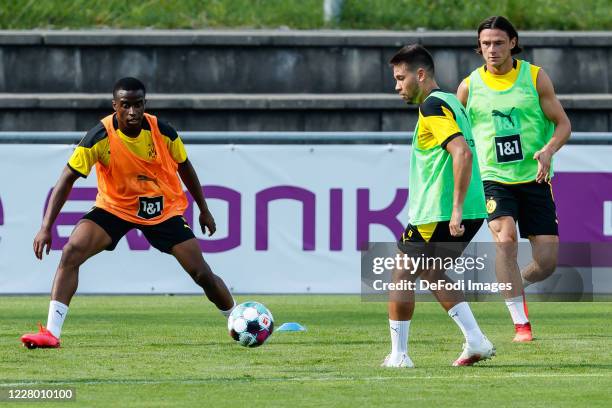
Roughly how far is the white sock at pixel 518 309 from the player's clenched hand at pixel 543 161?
2.98 ft

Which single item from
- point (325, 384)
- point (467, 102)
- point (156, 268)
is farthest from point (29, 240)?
point (325, 384)

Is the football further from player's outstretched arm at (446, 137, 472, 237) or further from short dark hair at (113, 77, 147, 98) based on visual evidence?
player's outstretched arm at (446, 137, 472, 237)

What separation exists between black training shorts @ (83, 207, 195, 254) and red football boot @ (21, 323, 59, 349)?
0.81 metres

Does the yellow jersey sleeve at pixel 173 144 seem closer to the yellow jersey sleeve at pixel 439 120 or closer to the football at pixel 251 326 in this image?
the football at pixel 251 326

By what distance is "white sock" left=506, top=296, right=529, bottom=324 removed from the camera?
10.2 m

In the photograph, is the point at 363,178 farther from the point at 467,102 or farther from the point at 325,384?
the point at 325,384

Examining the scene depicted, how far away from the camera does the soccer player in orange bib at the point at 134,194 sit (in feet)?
32.6

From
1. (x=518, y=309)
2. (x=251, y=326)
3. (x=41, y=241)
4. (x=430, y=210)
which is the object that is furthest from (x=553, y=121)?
(x=41, y=241)

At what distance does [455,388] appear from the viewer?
7594 millimetres

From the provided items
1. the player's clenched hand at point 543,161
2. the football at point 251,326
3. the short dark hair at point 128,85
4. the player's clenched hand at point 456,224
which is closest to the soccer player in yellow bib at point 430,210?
the player's clenched hand at point 456,224

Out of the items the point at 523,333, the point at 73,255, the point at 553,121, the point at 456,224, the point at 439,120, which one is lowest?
the point at 523,333

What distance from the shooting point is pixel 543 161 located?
9.94 metres

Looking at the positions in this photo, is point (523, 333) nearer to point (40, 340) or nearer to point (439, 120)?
point (439, 120)

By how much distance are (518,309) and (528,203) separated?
81 cm
